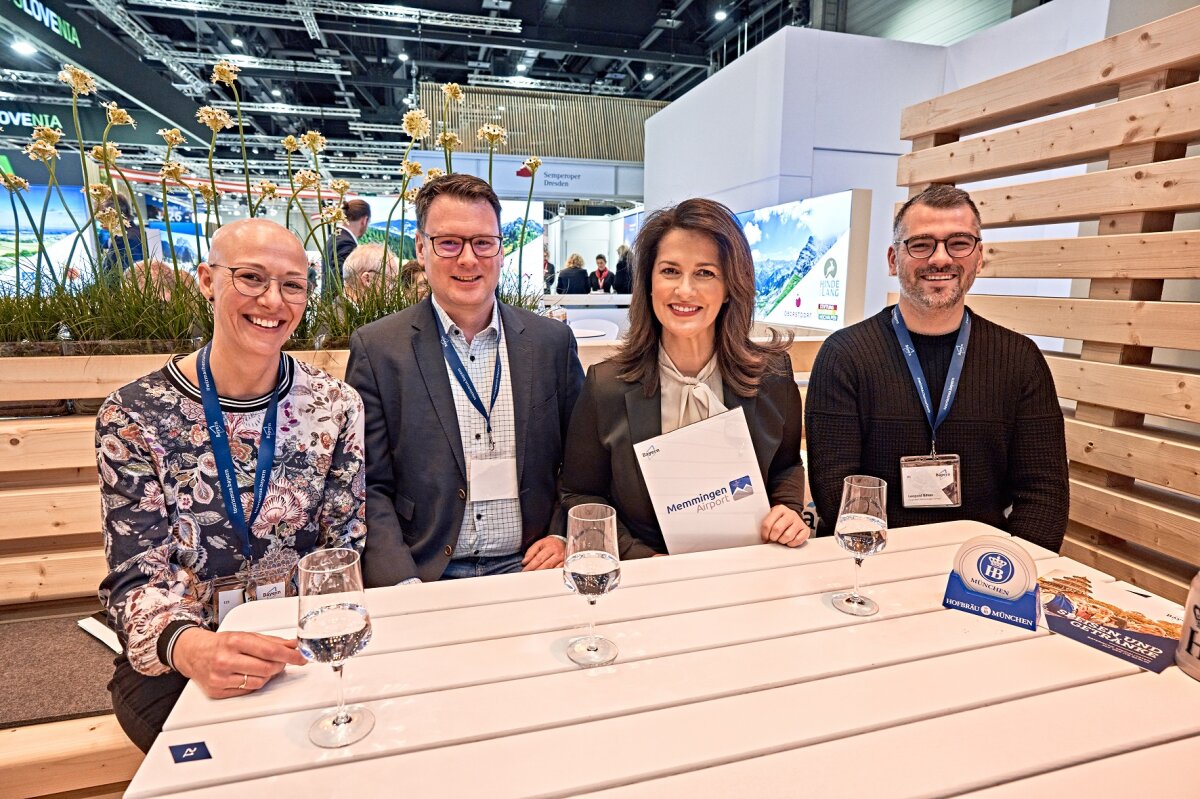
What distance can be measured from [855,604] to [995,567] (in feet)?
0.90

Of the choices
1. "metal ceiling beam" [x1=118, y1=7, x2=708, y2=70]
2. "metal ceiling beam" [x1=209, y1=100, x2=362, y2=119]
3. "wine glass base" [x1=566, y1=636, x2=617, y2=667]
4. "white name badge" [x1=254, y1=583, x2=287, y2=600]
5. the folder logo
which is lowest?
"white name badge" [x1=254, y1=583, x2=287, y2=600]

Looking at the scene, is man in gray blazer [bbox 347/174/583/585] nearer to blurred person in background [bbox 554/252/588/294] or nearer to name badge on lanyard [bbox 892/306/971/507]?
name badge on lanyard [bbox 892/306/971/507]

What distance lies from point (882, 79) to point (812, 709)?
7.21m

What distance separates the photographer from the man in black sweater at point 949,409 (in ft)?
6.60

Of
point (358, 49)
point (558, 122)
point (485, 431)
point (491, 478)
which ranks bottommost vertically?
point (491, 478)

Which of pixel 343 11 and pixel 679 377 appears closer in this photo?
pixel 679 377

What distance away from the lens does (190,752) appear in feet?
2.95

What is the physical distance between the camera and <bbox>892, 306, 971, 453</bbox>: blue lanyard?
2.03 meters

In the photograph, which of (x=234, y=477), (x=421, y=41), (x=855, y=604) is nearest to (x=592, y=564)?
(x=855, y=604)

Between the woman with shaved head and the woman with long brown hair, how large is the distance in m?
0.68

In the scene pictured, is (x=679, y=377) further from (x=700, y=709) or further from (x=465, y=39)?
(x=465, y=39)

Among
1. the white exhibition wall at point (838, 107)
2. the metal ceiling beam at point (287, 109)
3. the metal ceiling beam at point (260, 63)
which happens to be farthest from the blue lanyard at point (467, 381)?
the metal ceiling beam at point (287, 109)

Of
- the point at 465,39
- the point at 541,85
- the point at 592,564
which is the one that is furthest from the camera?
the point at 541,85

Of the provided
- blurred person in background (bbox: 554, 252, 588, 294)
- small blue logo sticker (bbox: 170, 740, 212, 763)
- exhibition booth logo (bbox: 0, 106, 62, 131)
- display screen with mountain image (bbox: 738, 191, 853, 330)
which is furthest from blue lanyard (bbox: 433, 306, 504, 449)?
exhibition booth logo (bbox: 0, 106, 62, 131)
